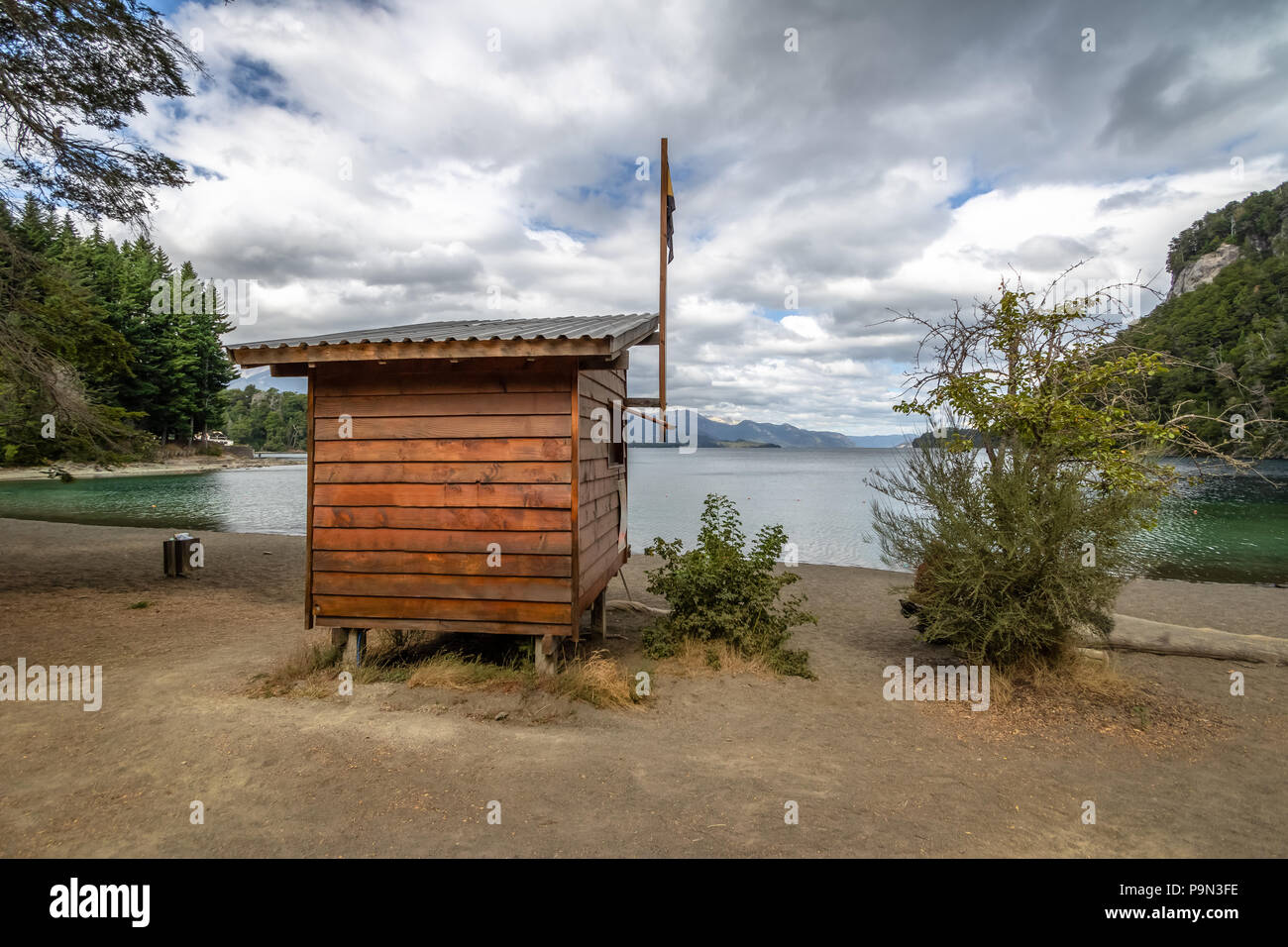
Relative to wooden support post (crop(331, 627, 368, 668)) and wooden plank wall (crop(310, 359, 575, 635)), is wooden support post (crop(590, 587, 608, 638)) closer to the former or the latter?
wooden plank wall (crop(310, 359, 575, 635))

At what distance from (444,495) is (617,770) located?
3.23m

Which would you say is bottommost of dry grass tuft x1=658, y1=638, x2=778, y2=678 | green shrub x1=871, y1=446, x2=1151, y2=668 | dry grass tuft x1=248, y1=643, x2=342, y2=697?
dry grass tuft x1=658, y1=638, x2=778, y2=678

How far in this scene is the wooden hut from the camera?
6.47 metres

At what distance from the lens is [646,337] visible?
8.46 m

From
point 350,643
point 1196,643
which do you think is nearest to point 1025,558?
point 1196,643

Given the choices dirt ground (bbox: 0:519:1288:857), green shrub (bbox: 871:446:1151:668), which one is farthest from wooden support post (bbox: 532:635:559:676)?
green shrub (bbox: 871:446:1151:668)

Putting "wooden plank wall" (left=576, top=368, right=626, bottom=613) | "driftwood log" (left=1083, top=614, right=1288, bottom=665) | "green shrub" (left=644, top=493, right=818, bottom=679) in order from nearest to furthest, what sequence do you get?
"wooden plank wall" (left=576, top=368, right=626, bottom=613) < "green shrub" (left=644, top=493, right=818, bottom=679) < "driftwood log" (left=1083, top=614, right=1288, bottom=665)

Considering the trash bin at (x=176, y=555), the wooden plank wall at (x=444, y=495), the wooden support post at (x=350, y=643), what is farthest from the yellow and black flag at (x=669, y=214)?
the trash bin at (x=176, y=555)

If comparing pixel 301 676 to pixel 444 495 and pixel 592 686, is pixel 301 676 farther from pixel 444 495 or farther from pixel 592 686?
pixel 592 686

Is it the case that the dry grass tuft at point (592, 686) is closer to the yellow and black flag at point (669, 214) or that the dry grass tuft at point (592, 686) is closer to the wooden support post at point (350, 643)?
the wooden support post at point (350, 643)

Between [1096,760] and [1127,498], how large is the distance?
282 centimetres

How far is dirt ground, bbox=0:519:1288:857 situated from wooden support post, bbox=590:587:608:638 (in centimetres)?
197

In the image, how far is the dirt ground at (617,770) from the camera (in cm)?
398
